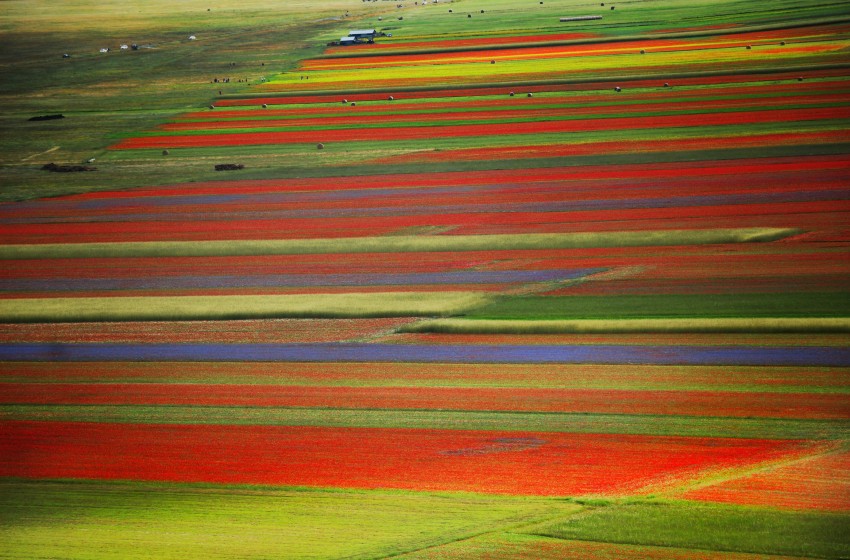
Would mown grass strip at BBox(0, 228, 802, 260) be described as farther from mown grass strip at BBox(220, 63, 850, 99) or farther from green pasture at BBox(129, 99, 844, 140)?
mown grass strip at BBox(220, 63, 850, 99)

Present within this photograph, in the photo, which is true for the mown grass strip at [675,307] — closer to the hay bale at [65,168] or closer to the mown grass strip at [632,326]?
the mown grass strip at [632,326]

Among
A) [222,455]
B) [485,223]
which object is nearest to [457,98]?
[485,223]

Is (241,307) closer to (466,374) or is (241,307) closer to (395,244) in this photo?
(395,244)

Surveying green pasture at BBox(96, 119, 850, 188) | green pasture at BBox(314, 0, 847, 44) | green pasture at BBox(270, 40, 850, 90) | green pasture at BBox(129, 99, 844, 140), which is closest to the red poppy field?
green pasture at BBox(96, 119, 850, 188)

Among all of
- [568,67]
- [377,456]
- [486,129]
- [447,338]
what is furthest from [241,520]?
[568,67]

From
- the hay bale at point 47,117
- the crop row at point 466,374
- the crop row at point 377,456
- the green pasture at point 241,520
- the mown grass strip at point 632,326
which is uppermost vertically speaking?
the hay bale at point 47,117

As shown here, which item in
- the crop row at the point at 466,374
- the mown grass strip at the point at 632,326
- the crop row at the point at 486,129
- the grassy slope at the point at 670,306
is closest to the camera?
the crop row at the point at 466,374

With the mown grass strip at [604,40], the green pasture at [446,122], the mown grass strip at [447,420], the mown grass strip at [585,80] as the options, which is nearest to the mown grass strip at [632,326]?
the mown grass strip at [447,420]
